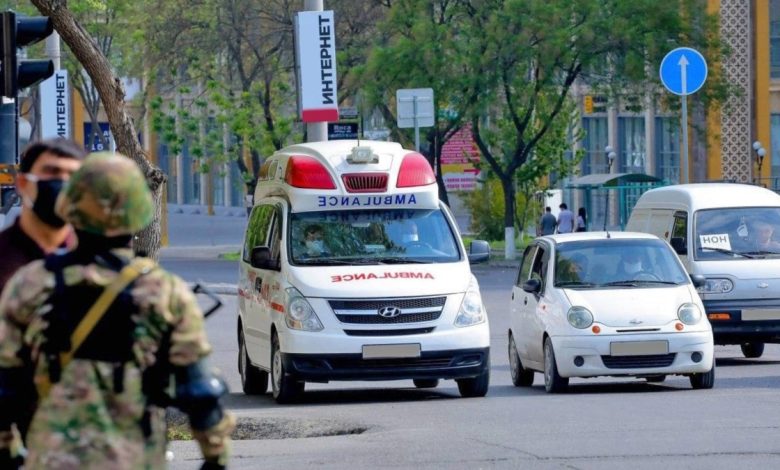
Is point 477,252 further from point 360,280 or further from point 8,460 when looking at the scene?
point 8,460

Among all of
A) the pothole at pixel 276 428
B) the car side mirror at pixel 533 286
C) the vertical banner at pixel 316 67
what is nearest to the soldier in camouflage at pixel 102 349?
the pothole at pixel 276 428

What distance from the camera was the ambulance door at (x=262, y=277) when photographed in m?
14.7

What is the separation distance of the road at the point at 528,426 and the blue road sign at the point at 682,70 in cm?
594

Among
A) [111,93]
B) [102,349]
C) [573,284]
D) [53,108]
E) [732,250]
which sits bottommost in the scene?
[573,284]

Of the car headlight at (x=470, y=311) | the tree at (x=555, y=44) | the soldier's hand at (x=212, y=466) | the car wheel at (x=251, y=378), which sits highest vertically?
the tree at (x=555, y=44)

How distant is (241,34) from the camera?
43750 mm

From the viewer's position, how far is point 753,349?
19.4 meters

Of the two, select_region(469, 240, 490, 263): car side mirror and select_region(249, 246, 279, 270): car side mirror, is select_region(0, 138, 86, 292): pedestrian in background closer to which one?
select_region(249, 246, 279, 270): car side mirror

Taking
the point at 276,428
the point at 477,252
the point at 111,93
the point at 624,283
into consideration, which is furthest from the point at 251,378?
the point at 111,93

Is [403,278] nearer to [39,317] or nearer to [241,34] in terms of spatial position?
[39,317]

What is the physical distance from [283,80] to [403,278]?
3322cm

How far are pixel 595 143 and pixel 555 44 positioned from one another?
25.6 m

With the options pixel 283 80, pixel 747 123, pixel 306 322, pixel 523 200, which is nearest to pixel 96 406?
pixel 306 322

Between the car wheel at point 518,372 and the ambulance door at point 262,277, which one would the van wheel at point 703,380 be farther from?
the ambulance door at point 262,277
